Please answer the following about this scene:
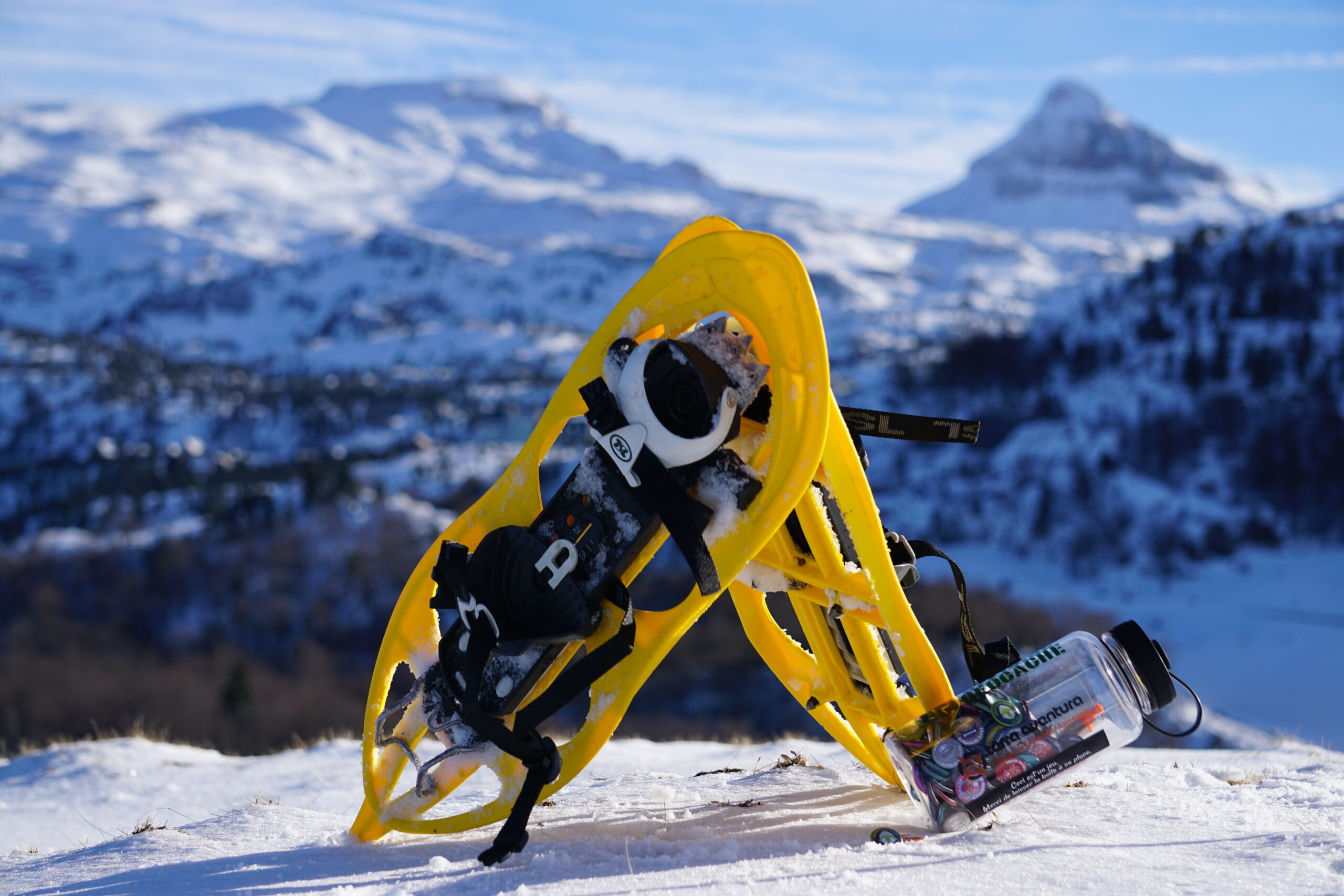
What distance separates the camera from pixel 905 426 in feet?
14.3

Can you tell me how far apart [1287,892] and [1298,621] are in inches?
2928

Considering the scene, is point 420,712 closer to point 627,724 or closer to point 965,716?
point 965,716

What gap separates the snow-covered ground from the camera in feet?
10.8

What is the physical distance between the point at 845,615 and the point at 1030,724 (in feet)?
2.92

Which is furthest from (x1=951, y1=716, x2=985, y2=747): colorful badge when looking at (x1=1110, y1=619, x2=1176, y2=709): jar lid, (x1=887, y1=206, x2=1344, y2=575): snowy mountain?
(x1=887, y1=206, x2=1344, y2=575): snowy mountain

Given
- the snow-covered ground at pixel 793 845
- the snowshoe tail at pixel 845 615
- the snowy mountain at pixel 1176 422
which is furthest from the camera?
the snowy mountain at pixel 1176 422

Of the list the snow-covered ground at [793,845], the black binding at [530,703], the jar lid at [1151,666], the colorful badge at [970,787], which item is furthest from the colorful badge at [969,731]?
the black binding at [530,703]

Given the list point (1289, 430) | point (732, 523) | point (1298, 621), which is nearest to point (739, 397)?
point (732, 523)

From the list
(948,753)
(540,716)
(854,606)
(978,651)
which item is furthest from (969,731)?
(540,716)

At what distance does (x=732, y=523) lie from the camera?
385 cm

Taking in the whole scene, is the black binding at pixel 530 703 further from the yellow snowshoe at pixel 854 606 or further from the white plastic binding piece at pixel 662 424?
the yellow snowshoe at pixel 854 606

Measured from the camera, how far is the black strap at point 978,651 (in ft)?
14.7

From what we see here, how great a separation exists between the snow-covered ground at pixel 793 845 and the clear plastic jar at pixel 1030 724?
18cm

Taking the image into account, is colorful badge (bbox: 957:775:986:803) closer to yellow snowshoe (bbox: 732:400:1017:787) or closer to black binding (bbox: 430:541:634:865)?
yellow snowshoe (bbox: 732:400:1017:787)
